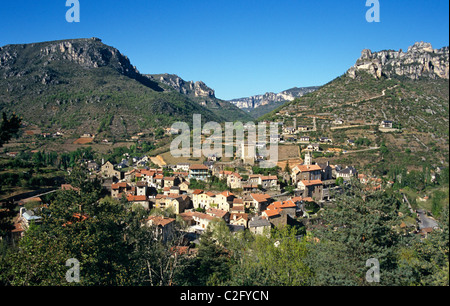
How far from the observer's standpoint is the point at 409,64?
7350 cm

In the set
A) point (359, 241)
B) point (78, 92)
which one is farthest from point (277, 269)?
point (78, 92)

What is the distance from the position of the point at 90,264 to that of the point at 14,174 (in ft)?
96.7

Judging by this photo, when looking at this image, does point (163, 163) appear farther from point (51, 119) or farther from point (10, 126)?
point (51, 119)

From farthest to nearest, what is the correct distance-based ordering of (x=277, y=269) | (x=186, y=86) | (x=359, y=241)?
(x=186, y=86), (x=277, y=269), (x=359, y=241)

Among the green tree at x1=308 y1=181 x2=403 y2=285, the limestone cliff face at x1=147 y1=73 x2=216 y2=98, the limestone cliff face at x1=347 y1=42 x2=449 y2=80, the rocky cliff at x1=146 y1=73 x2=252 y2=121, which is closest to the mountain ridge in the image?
the limestone cliff face at x1=347 y1=42 x2=449 y2=80

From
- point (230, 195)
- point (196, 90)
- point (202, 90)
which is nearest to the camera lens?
point (230, 195)

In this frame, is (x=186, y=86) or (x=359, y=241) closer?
(x=359, y=241)

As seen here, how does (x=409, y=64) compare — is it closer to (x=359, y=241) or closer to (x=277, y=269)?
(x=277, y=269)

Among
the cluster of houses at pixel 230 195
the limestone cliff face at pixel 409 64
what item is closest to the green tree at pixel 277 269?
→ the cluster of houses at pixel 230 195

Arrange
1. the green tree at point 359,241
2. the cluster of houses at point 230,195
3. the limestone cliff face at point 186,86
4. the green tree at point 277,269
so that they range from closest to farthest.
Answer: the green tree at point 359,241 < the green tree at point 277,269 < the cluster of houses at point 230,195 < the limestone cliff face at point 186,86

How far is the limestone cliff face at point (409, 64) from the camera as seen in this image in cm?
6888

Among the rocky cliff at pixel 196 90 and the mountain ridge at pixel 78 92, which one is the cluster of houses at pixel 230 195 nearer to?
the mountain ridge at pixel 78 92

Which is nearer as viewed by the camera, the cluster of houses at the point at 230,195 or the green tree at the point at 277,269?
the green tree at the point at 277,269

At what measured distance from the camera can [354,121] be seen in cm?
5084
